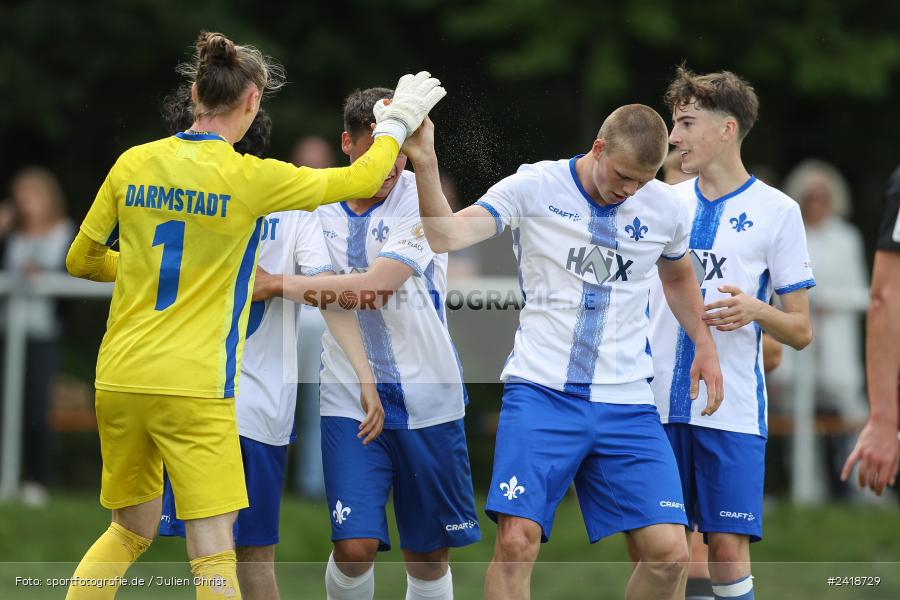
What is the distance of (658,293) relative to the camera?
19.6 ft

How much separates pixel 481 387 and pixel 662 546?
2.51m

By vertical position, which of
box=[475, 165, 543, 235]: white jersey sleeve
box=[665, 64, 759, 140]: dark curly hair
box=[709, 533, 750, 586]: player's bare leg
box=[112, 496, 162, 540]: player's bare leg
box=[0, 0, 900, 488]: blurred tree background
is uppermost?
box=[0, 0, 900, 488]: blurred tree background

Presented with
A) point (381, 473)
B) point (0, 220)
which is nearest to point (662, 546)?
point (381, 473)

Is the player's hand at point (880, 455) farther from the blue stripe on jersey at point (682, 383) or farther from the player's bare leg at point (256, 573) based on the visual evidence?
the player's bare leg at point (256, 573)

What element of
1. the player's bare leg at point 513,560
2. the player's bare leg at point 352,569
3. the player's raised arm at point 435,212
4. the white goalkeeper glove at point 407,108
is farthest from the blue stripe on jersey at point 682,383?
the white goalkeeper glove at point 407,108

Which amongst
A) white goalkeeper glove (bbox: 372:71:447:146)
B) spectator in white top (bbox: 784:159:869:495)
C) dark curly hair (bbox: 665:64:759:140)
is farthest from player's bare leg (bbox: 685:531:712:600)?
spectator in white top (bbox: 784:159:869:495)

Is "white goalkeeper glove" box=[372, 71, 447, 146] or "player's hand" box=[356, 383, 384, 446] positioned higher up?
"white goalkeeper glove" box=[372, 71, 447, 146]

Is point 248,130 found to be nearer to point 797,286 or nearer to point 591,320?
point 591,320

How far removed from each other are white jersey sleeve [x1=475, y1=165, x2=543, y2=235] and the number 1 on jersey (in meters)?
1.19

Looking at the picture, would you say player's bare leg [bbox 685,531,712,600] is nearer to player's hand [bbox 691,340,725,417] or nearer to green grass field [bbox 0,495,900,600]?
player's hand [bbox 691,340,725,417]

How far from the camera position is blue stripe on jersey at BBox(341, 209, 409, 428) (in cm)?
561

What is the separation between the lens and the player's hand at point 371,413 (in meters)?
5.45

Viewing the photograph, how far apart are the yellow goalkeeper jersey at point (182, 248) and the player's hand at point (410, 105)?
1.40 feet

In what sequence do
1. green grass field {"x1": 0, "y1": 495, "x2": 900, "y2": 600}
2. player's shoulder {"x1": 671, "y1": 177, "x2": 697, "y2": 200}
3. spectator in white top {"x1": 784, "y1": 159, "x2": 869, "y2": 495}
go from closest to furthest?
player's shoulder {"x1": 671, "y1": 177, "x2": 697, "y2": 200} → green grass field {"x1": 0, "y1": 495, "x2": 900, "y2": 600} → spectator in white top {"x1": 784, "y1": 159, "x2": 869, "y2": 495}
